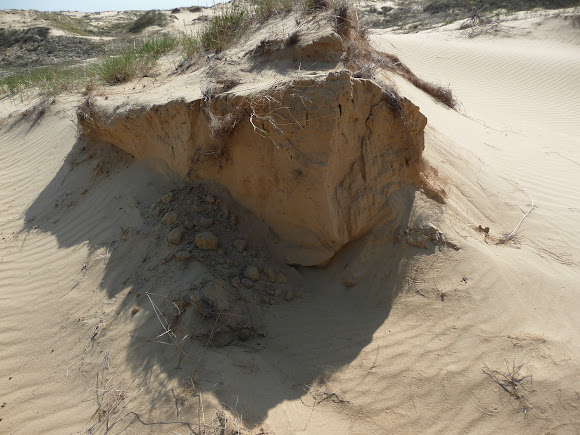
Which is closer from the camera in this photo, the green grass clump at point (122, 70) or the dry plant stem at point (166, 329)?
the dry plant stem at point (166, 329)

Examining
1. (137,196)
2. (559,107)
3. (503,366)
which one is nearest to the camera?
(503,366)

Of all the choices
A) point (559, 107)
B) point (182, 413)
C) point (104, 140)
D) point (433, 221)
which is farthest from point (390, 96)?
point (559, 107)

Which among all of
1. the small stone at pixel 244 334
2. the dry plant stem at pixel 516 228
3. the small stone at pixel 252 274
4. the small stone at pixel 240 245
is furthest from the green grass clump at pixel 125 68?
the dry plant stem at pixel 516 228

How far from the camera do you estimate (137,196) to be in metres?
4.11

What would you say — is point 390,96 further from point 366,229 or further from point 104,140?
point 104,140

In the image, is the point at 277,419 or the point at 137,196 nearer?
the point at 277,419

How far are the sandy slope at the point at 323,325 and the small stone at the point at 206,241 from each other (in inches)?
8.0

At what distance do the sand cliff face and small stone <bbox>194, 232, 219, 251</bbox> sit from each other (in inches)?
19.4

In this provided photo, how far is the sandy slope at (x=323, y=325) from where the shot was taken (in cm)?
251

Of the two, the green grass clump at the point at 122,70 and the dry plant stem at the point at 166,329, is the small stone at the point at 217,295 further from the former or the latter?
the green grass clump at the point at 122,70

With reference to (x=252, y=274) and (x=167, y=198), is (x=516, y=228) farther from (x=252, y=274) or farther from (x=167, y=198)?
(x=167, y=198)

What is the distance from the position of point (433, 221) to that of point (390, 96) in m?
1.21

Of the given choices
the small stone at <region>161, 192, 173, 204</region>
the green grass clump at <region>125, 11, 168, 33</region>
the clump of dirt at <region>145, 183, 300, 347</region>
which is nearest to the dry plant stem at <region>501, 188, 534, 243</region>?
the clump of dirt at <region>145, 183, 300, 347</region>

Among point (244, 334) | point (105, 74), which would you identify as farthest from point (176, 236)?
point (105, 74)
